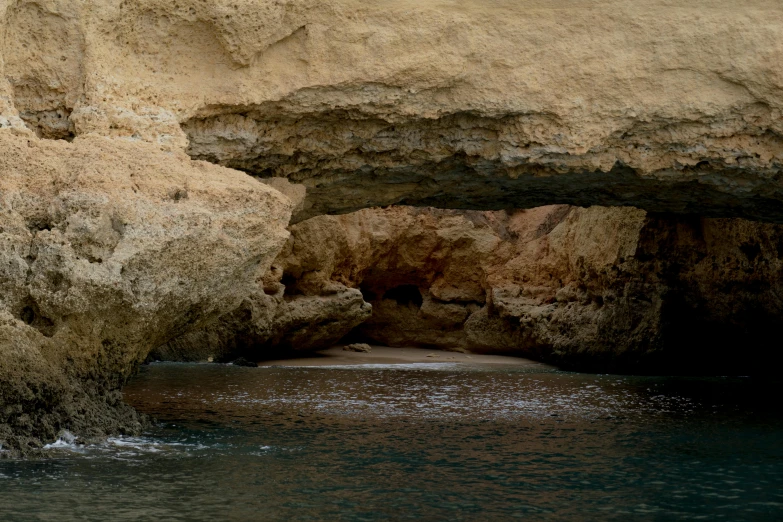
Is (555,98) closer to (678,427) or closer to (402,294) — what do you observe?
(678,427)

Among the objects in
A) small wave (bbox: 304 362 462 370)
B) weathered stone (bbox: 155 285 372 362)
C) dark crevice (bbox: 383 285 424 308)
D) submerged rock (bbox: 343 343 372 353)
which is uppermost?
dark crevice (bbox: 383 285 424 308)

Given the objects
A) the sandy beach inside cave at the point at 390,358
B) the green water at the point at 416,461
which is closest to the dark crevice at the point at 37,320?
the green water at the point at 416,461

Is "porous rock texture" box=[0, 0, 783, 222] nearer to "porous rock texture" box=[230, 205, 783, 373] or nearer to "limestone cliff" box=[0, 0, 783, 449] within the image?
"limestone cliff" box=[0, 0, 783, 449]

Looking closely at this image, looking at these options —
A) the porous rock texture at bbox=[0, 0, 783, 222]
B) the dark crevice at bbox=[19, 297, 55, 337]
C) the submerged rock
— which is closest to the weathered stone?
the submerged rock

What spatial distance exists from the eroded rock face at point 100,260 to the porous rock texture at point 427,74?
110cm

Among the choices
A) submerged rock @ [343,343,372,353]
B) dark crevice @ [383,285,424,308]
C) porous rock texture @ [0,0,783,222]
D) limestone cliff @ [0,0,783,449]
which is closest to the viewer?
limestone cliff @ [0,0,783,449]

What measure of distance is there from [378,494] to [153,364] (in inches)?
524

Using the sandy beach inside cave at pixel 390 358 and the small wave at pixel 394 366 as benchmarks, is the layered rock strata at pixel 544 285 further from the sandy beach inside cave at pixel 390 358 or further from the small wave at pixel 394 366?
the small wave at pixel 394 366

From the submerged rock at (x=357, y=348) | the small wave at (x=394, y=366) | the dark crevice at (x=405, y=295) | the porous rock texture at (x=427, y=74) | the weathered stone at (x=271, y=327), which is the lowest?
the small wave at (x=394, y=366)

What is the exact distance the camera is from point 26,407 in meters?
7.41

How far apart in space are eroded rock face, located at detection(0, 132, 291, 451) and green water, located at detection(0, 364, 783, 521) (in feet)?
1.79

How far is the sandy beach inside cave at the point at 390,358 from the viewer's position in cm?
2080

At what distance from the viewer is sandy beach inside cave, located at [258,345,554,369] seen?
68.2 ft

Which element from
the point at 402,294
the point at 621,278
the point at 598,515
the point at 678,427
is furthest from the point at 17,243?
the point at 402,294
